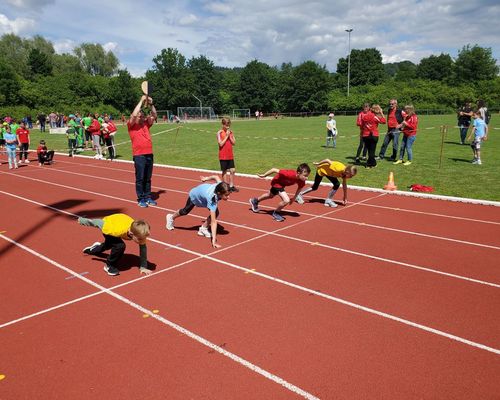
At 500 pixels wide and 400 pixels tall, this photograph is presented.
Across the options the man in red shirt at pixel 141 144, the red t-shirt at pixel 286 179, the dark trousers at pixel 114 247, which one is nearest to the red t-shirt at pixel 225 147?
the man in red shirt at pixel 141 144

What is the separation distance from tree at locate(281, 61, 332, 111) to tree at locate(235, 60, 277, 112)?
3837 millimetres

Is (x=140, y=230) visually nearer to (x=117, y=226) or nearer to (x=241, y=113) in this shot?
(x=117, y=226)

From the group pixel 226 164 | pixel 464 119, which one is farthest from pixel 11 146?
pixel 464 119

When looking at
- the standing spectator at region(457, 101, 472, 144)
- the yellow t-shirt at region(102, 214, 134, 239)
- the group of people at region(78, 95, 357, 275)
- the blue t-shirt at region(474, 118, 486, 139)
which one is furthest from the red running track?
the standing spectator at region(457, 101, 472, 144)

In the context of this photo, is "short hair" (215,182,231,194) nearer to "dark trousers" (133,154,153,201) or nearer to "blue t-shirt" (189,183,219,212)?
"blue t-shirt" (189,183,219,212)

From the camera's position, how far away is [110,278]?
17.7ft

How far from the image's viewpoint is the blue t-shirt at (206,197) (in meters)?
6.41

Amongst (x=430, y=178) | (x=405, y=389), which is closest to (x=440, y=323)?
(x=405, y=389)

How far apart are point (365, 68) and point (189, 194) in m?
100.0

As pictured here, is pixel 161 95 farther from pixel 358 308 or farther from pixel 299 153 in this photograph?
pixel 358 308

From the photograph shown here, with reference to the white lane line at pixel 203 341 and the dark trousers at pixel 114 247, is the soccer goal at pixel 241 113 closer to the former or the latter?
the dark trousers at pixel 114 247

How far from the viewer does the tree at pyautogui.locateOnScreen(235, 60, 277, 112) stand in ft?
286

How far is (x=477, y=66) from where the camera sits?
80.3m

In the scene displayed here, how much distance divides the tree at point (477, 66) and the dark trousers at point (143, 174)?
291 ft
